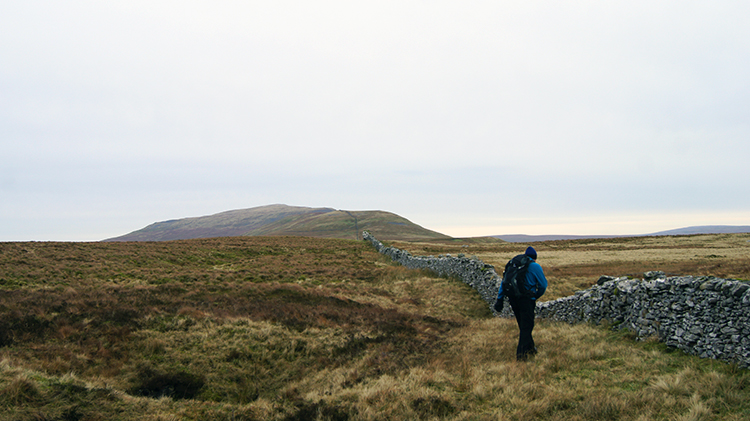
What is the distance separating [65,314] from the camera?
35.2ft

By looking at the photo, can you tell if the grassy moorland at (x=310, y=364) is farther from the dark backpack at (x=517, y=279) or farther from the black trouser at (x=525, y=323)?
the dark backpack at (x=517, y=279)

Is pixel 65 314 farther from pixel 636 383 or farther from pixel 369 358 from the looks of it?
pixel 636 383

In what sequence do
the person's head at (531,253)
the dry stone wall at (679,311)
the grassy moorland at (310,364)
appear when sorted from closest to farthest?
the grassy moorland at (310,364), the dry stone wall at (679,311), the person's head at (531,253)

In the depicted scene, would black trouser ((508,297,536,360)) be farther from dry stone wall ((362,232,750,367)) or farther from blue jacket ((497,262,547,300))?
dry stone wall ((362,232,750,367))

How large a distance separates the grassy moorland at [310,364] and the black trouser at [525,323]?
0.40 metres

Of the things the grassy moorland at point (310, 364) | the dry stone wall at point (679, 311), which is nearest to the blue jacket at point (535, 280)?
the grassy moorland at point (310, 364)

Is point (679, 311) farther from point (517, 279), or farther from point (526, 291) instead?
point (517, 279)

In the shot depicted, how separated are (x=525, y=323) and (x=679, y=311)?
3192 millimetres

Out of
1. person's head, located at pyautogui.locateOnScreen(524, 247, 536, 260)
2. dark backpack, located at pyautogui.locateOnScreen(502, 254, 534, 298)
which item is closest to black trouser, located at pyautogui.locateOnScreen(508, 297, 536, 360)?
dark backpack, located at pyautogui.locateOnScreen(502, 254, 534, 298)

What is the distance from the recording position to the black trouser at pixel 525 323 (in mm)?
8133

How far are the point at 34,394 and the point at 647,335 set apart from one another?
39.2ft

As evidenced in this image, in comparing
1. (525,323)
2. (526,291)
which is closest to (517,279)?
(526,291)

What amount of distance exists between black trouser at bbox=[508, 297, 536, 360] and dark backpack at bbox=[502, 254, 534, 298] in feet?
0.47

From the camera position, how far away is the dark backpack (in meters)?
8.16
